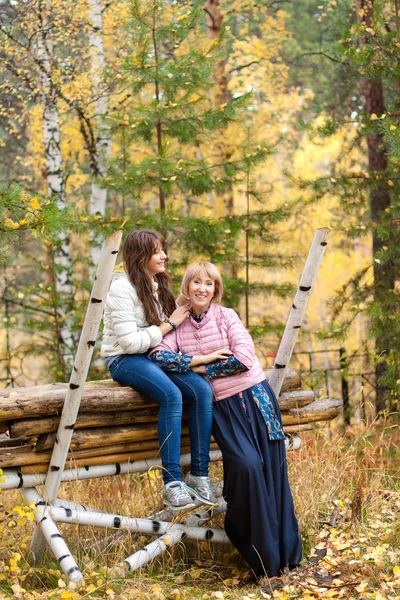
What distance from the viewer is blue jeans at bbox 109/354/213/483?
4551 mm

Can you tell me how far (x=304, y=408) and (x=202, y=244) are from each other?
110 inches

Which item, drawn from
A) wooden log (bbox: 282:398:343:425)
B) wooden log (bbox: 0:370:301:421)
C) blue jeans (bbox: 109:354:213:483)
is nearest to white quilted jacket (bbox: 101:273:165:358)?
blue jeans (bbox: 109:354:213:483)

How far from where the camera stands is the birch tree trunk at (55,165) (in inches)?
337

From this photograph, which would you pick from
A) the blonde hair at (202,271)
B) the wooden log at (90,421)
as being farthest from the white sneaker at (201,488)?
the blonde hair at (202,271)

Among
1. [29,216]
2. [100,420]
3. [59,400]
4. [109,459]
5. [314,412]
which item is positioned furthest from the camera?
[314,412]

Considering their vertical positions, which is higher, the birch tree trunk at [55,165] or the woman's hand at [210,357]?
the birch tree trunk at [55,165]

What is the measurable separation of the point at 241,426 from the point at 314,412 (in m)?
1.03

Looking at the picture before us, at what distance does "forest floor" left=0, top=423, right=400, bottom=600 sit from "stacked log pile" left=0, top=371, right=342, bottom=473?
1.06 ft

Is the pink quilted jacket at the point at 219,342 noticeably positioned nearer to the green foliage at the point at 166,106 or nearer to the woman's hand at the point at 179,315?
the woman's hand at the point at 179,315

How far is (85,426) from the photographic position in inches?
184

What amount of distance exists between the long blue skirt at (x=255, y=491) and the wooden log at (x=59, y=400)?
545 millimetres

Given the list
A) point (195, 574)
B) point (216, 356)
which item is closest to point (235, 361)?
point (216, 356)

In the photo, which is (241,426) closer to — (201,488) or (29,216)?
A: (201,488)

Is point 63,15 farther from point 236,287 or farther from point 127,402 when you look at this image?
point 127,402
